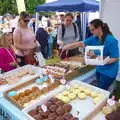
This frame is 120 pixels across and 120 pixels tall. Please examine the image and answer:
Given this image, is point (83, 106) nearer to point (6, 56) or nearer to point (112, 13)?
point (6, 56)

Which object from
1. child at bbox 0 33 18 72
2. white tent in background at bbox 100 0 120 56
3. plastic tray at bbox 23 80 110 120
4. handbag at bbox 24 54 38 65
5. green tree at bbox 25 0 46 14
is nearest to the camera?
plastic tray at bbox 23 80 110 120

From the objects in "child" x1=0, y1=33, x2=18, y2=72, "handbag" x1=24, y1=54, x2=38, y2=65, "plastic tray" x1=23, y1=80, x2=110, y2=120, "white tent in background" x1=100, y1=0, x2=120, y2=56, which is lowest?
"handbag" x1=24, y1=54, x2=38, y2=65

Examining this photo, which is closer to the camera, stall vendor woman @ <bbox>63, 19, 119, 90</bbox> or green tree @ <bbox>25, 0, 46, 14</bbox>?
stall vendor woman @ <bbox>63, 19, 119, 90</bbox>

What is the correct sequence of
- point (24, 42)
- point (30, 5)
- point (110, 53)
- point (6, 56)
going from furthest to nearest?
1. point (30, 5)
2. point (24, 42)
3. point (6, 56)
4. point (110, 53)

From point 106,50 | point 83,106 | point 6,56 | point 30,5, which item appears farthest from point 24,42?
point 30,5

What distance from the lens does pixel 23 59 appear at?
11.0 feet

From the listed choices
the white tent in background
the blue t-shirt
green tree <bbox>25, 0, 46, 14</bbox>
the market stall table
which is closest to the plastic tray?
the market stall table

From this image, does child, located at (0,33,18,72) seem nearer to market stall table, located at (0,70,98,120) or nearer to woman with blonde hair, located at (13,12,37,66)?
woman with blonde hair, located at (13,12,37,66)

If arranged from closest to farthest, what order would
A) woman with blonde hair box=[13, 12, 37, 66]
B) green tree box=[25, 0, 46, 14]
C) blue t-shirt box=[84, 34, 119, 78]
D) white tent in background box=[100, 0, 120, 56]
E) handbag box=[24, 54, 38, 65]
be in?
blue t-shirt box=[84, 34, 119, 78]
woman with blonde hair box=[13, 12, 37, 66]
handbag box=[24, 54, 38, 65]
white tent in background box=[100, 0, 120, 56]
green tree box=[25, 0, 46, 14]

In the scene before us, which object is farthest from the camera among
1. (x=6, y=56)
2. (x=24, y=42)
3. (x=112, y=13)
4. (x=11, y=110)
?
(x=112, y=13)

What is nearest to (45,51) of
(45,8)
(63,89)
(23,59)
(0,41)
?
(45,8)

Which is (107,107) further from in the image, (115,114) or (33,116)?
(33,116)

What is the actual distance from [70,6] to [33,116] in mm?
4260

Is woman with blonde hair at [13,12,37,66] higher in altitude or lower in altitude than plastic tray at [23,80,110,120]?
higher
